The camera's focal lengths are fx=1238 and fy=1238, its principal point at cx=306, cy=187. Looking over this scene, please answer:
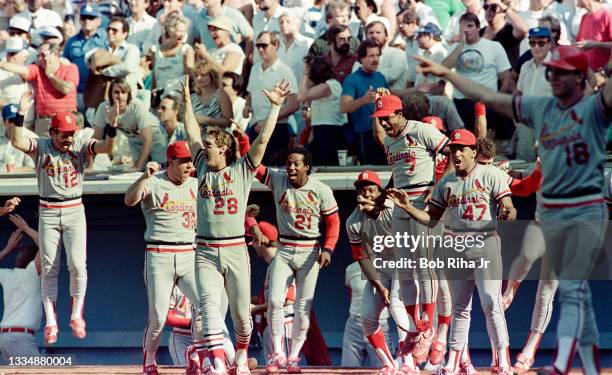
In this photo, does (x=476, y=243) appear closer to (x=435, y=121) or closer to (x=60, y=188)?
(x=435, y=121)

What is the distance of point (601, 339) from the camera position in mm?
12594

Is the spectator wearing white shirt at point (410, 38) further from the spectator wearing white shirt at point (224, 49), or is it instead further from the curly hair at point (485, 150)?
the curly hair at point (485, 150)

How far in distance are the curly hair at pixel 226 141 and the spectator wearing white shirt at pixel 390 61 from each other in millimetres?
2949

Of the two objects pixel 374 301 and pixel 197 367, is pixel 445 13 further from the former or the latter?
pixel 197 367

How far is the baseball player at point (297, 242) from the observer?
34.5ft

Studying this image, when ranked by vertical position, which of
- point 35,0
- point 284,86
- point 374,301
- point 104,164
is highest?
point 35,0

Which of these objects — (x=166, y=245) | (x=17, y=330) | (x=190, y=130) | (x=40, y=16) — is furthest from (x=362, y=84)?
(x=40, y=16)

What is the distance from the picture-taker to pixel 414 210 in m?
8.98

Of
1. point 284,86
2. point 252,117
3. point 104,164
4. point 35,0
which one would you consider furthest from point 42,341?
point 284,86

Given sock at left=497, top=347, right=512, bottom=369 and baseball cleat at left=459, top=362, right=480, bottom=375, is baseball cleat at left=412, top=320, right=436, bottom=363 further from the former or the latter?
sock at left=497, top=347, right=512, bottom=369

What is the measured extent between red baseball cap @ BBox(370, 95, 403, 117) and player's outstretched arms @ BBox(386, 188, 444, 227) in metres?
0.96

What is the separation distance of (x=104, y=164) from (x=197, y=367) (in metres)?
4.33

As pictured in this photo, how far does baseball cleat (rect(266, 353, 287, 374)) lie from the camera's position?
10384mm

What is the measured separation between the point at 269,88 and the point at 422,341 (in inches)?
144
